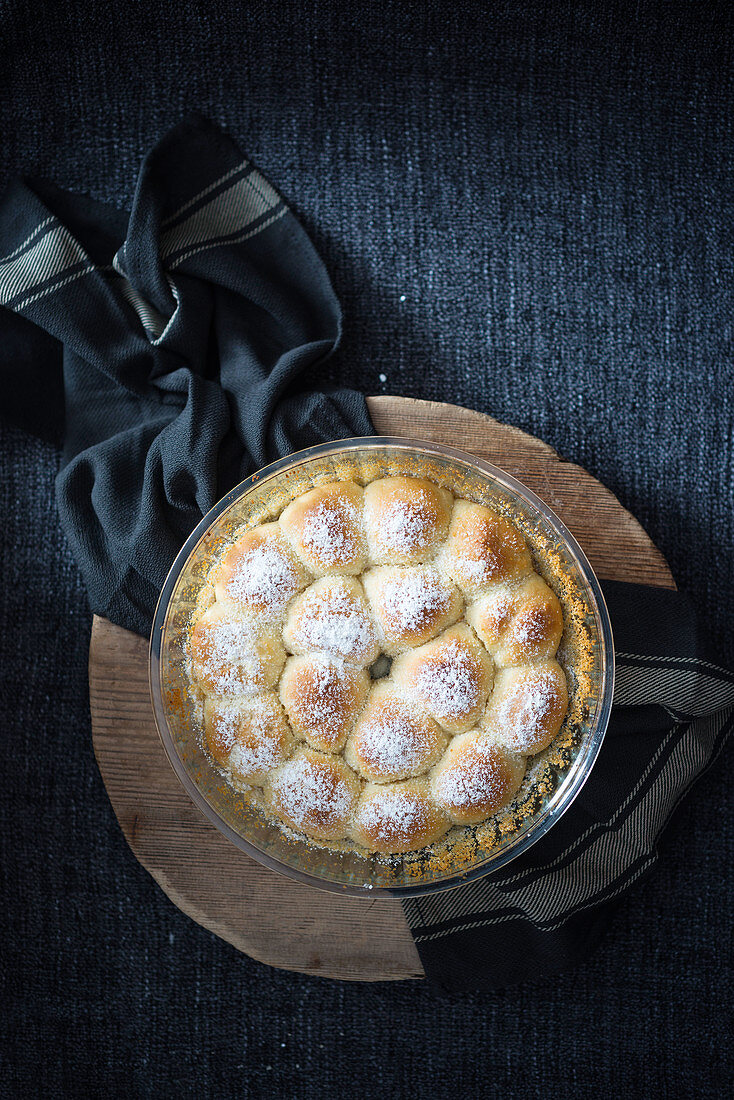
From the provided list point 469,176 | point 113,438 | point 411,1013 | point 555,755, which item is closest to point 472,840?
point 555,755

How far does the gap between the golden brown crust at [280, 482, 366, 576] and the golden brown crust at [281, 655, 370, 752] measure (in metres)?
0.13

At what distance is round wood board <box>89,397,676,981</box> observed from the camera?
1249 mm

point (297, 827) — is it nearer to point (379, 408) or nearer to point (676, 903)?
point (379, 408)

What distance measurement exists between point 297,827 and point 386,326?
91cm

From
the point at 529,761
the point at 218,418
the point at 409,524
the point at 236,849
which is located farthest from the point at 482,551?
the point at 236,849

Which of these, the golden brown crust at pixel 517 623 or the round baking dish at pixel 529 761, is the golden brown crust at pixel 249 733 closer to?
the round baking dish at pixel 529 761

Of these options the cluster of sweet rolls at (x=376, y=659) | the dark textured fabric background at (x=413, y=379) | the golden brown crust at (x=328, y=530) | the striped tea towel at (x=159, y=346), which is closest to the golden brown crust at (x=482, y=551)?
the cluster of sweet rolls at (x=376, y=659)

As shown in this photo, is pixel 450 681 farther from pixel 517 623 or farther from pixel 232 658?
pixel 232 658

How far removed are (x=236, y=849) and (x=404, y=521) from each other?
599 mm

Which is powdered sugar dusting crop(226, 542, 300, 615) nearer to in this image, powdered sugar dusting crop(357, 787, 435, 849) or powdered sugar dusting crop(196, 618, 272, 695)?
powdered sugar dusting crop(196, 618, 272, 695)

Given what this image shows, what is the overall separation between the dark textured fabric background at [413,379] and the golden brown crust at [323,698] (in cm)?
60

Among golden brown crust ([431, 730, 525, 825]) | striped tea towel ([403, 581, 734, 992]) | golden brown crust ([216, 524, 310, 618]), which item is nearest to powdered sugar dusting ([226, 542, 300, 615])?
golden brown crust ([216, 524, 310, 618])

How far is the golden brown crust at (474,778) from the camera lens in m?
1.09

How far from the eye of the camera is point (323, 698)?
1.09 metres
